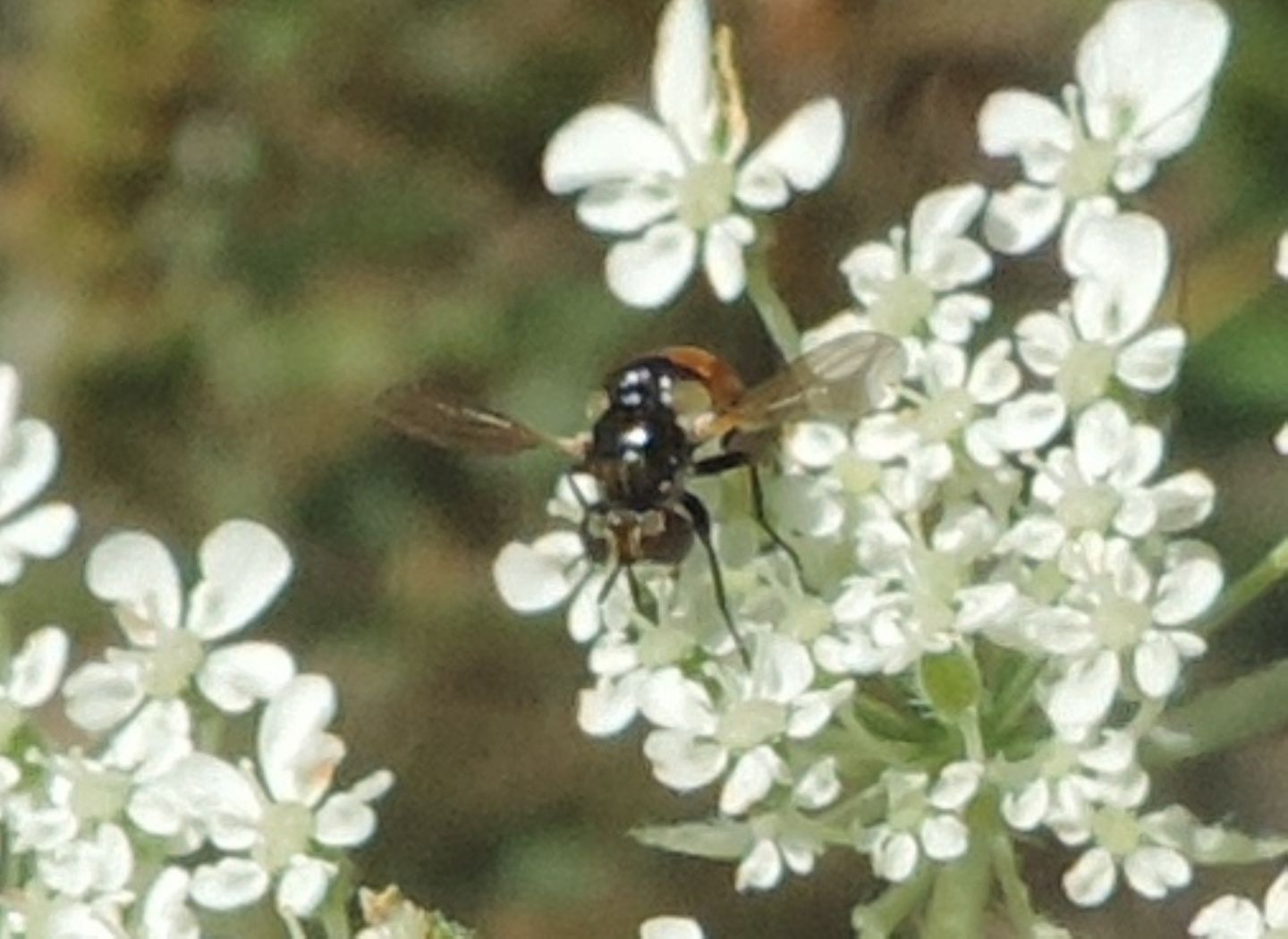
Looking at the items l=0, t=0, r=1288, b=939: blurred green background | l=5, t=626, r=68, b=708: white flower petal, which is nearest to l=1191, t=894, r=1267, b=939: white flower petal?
l=5, t=626, r=68, b=708: white flower petal

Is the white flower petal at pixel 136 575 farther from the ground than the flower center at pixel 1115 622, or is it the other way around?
the white flower petal at pixel 136 575

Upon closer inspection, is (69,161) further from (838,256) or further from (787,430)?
(787,430)

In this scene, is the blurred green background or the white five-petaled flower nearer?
the white five-petaled flower

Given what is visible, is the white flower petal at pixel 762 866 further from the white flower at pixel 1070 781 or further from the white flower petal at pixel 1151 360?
the white flower petal at pixel 1151 360

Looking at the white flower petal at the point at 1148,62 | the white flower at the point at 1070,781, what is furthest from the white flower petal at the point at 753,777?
the white flower petal at the point at 1148,62

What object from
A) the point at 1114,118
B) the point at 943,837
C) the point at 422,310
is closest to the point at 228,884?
the point at 943,837

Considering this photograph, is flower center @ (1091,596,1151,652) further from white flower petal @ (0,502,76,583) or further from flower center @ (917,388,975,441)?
white flower petal @ (0,502,76,583)

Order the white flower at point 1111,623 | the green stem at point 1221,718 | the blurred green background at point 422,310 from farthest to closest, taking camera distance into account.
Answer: the blurred green background at point 422,310, the green stem at point 1221,718, the white flower at point 1111,623
